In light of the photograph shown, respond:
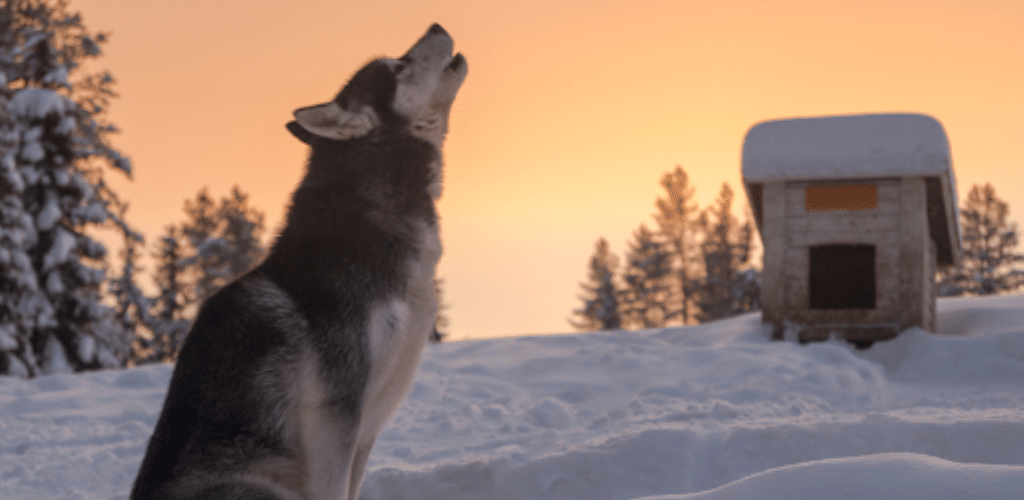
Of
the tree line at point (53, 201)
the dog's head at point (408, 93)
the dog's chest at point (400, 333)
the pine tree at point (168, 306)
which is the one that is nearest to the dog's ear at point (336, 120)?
the dog's head at point (408, 93)

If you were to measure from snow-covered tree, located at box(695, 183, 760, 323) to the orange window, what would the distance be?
93.8 ft

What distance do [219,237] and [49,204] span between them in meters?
13.3

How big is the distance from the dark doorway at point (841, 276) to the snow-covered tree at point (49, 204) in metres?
15.3

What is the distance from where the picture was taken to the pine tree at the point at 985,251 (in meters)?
36.4

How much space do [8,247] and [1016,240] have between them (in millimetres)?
41796

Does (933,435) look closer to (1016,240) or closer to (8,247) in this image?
(8,247)

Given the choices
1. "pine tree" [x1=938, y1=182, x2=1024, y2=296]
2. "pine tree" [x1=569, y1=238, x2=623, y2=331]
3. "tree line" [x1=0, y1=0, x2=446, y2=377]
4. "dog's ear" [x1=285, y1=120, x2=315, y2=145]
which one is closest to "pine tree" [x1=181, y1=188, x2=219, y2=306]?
"tree line" [x1=0, y1=0, x2=446, y2=377]

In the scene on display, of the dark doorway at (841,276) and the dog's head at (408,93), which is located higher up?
the dog's head at (408,93)

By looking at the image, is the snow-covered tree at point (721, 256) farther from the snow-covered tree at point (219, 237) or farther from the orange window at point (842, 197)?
the orange window at point (842, 197)

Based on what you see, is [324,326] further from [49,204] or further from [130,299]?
[130,299]

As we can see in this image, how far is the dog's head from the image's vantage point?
313 centimetres

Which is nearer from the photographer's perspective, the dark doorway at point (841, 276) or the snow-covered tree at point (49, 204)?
the dark doorway at point (841, 276)

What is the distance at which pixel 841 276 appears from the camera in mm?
11188

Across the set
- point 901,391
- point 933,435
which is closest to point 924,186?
point 901,391
